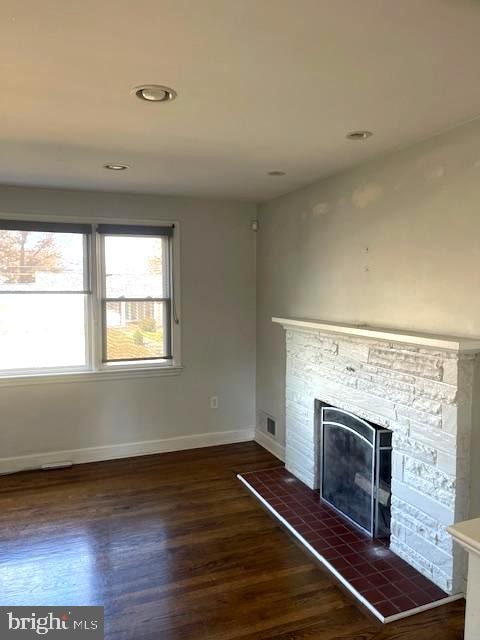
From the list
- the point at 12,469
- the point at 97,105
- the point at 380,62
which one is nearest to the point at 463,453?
the point at 380,62

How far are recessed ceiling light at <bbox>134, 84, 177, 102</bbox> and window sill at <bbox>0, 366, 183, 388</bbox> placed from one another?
270 centimetres

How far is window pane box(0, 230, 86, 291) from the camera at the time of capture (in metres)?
3.85

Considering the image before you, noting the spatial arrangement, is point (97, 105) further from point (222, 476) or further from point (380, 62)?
point (222, 476)

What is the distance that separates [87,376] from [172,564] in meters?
1.99

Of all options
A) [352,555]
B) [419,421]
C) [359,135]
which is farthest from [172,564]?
[359,135]

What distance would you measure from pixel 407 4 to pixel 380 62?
348mm

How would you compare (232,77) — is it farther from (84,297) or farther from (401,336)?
(84,297)

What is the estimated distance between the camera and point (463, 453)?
7.49ft

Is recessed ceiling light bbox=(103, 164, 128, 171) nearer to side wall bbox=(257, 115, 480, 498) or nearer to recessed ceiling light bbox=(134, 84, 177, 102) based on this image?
recessed ceiling light bbox=(134, 84, 177, 102)

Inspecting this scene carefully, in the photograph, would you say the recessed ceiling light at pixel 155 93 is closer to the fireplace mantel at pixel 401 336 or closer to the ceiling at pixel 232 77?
the ceiling at pixel 232 77

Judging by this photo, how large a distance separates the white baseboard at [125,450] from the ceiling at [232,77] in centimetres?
245

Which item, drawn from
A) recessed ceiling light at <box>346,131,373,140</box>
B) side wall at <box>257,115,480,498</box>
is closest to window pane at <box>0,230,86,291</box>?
side wall at <box>257,115,480,498</box>

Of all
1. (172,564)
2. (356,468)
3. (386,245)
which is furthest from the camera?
(356,468)

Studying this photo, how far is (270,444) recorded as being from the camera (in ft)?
14.5
